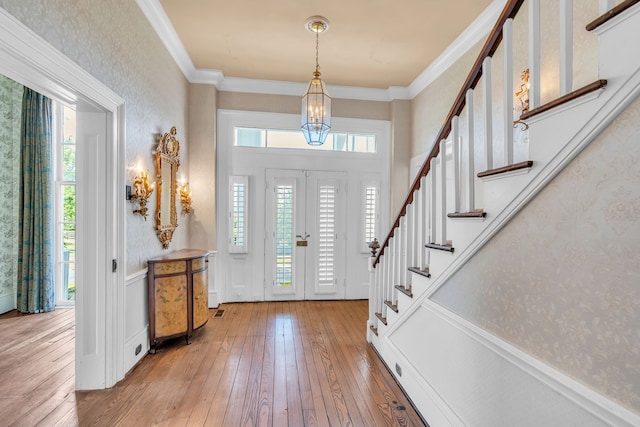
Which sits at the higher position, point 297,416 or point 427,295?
point 427,295

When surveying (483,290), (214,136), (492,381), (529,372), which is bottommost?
(492,381)

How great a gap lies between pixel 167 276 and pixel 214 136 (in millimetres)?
2184

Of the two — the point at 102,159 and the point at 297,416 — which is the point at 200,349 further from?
the point at 102,159

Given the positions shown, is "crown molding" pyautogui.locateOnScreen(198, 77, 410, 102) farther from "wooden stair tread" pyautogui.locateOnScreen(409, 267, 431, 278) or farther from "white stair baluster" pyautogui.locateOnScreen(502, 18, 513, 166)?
"white stair baluster" pyautogui.locateOnScreen(502, 18, 513, 166)

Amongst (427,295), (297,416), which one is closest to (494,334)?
(427,295)

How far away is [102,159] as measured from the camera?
2367mm

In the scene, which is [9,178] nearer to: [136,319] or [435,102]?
[136,319]

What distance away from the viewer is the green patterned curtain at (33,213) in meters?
4.10

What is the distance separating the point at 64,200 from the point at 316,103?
4.01 meters

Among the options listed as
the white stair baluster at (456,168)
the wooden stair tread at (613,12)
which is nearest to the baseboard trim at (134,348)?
the white stair baluster at (456,168)

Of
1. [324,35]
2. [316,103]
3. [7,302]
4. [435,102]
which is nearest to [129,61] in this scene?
[316,103]

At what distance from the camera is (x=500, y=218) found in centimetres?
143

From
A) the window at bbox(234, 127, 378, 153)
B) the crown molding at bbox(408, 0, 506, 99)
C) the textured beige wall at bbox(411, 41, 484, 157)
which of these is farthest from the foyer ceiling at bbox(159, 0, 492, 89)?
the window at bbox(234, 127, 378, 153)

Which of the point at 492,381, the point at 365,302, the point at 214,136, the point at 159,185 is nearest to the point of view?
the point at 492,381
